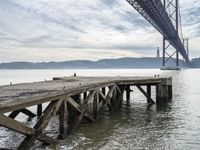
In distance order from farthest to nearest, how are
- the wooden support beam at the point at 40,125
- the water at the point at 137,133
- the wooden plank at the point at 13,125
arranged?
the water at the point at 137,133
the wooden support beam at the point at 40,125
the wooden plank at the point at 13,125

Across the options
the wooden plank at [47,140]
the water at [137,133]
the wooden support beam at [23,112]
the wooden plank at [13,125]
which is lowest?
the water at [137,133]

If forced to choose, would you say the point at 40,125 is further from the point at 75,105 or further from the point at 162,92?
the point at 162,92

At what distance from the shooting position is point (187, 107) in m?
24.3

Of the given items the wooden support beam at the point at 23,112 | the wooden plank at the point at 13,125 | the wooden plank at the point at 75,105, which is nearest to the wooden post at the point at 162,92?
the wooden support beam at the point at 23,112

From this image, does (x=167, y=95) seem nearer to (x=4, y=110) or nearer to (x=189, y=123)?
(x=189, y=123)

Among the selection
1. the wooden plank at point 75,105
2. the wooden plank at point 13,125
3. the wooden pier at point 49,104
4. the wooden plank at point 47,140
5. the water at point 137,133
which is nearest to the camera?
the wooden plank at point 13,125

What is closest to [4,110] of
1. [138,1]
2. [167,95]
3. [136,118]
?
[136,118]

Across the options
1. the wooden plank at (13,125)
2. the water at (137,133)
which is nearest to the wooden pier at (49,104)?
the wooden plank at (13,125)

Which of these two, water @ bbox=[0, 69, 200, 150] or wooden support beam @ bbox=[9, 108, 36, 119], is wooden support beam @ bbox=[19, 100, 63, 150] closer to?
water @ bbox=[0, 69, 200, 150]

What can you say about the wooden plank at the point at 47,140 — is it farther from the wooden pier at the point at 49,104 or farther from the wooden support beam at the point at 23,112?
the wooden support beam at the point at 23,112

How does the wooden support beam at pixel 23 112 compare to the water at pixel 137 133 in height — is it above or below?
above

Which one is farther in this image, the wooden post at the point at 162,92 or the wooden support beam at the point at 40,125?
the wooden post at the point at 162,92

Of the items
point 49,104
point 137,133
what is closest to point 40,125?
point 49,104

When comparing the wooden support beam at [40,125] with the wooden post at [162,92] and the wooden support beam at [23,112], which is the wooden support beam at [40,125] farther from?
the wooden post at [162,92]
